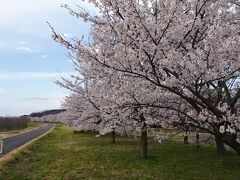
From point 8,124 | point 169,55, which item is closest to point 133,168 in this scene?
point 169,55

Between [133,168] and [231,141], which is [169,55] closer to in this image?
[231,141]

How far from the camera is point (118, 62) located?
8203 mm

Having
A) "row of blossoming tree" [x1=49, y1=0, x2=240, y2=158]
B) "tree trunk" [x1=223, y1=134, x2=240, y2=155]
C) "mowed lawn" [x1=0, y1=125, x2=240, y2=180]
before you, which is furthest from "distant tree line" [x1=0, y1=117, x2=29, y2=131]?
"tree trunk" [x1=223, y1=134, x2=240, y2=155]

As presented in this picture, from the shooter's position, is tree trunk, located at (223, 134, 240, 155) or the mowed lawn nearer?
tree trunk, located at (223, 134, 240, 155)

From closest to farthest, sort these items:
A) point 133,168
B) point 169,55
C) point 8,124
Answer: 1. point 169,55
2. point 133,168
3. point 8,124

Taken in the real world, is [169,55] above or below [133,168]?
above

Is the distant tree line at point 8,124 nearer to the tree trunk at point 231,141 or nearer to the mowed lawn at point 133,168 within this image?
the mowed lawn at point 133,168

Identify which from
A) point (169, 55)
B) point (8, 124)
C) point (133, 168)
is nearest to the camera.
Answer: point (169, 55)

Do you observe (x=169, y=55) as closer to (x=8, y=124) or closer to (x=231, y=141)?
(x=231, y=141)

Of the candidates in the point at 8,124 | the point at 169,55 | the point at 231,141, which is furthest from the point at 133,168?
the point at 8,124

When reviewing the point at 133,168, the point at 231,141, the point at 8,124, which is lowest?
the point at 133,168

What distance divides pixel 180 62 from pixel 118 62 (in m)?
1.31

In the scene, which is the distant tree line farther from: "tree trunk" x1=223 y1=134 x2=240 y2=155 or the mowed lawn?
"tree trunk" x1=223 y1=134 x2=240 y2=155

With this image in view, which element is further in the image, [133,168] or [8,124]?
[8,124]
